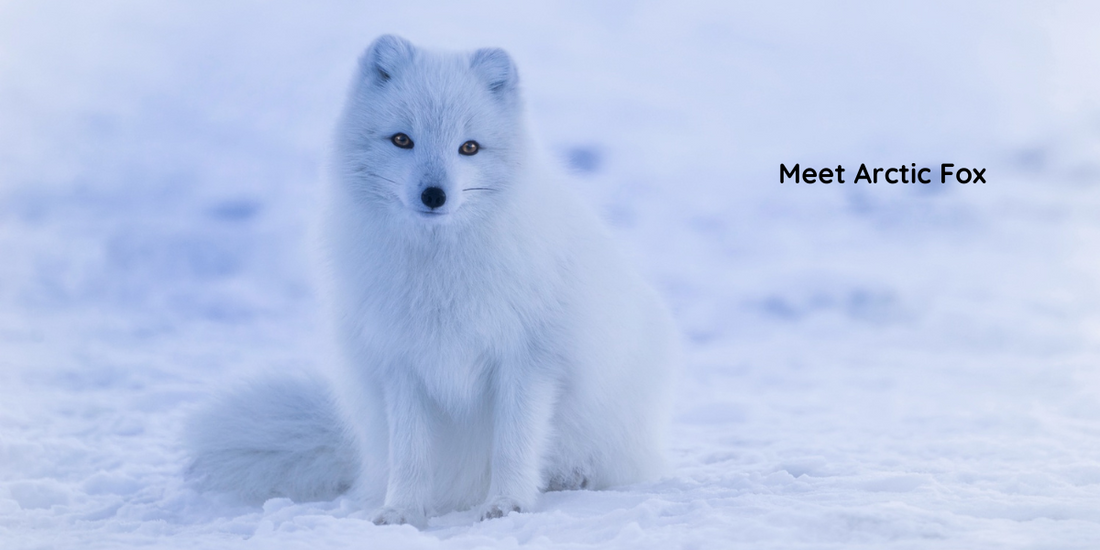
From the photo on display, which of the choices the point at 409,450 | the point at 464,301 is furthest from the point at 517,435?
the point at 464,301

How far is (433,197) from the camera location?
105 inches

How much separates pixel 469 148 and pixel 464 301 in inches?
18.3

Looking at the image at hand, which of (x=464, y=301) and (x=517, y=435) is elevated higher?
(x=464, y=301)

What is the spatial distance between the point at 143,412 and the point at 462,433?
7.16 ft

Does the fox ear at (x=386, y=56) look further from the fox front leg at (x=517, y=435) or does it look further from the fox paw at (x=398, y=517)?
the fox paw at (x=398, y=517)

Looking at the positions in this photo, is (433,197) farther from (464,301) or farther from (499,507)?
(499,507)

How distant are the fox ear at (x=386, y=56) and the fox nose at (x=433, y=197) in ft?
1.57

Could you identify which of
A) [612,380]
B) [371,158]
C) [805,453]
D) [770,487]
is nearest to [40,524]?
[371,158]

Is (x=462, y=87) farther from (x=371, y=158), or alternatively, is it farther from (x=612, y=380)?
(x=612, y=380)

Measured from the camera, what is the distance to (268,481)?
3.46 m

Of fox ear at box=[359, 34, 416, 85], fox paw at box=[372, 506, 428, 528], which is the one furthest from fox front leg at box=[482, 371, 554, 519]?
fox ear at box=[359, 34, 416, 85]

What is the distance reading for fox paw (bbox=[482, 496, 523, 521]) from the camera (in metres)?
2.91

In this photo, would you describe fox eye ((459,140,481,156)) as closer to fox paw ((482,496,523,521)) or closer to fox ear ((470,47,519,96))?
fox ear ((470,47,519,96))

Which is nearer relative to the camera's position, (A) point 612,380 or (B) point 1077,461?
(A) point 612,380
